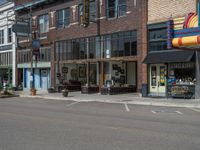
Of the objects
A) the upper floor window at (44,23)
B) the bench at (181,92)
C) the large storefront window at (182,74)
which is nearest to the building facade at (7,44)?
the upper floor window at (44,23)

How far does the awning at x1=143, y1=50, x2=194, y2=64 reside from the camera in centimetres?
2389

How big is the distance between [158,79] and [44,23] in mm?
16718

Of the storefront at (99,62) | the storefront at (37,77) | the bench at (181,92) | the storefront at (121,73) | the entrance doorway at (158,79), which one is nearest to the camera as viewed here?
the bench at (181,92)

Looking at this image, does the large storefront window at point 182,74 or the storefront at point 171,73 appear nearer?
the storefront at point 171,73

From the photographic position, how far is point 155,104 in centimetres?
2200

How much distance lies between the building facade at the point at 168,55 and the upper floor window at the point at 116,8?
3.42 metres

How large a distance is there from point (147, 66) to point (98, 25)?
700cm

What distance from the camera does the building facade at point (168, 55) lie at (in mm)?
24156

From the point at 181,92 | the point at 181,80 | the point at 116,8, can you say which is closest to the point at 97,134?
the point at 181,92

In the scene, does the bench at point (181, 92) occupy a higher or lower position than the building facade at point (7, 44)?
lower

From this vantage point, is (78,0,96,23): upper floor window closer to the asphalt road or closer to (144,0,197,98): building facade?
(144,0,197,98): building facade

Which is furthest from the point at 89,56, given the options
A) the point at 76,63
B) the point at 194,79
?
the point at 194,79

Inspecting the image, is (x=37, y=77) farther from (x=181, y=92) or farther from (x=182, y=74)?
(x=181, y=92)

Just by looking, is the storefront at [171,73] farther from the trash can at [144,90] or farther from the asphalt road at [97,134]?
the asphalt road at [97,134]
